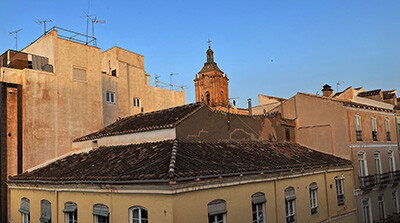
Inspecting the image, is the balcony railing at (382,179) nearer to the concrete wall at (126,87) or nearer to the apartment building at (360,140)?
the apartment building at (360,140)

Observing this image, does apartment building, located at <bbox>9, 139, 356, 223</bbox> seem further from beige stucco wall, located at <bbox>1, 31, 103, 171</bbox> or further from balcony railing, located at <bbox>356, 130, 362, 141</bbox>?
balcony railing, located at <bbox>356, 130, 362, 141</bbox>

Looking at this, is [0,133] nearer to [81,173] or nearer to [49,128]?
[49,128]

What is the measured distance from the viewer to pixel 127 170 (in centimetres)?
1357

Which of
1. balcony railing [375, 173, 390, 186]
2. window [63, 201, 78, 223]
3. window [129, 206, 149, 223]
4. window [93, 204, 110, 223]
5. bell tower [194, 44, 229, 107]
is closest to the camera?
window [129, 206, 149, 223]

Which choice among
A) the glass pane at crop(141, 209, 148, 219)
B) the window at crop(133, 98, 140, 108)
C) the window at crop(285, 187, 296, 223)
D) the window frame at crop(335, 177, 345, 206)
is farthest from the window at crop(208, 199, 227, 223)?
the window at crop(133, 98, 140, 108)

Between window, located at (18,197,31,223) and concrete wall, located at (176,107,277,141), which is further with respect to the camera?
window, located at (18,197,31,223)

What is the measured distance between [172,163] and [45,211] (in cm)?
821

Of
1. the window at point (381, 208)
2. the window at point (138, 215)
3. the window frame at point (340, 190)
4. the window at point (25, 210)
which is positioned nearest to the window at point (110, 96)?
the window at point (25, 210)

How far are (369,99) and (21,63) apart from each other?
27.2 m

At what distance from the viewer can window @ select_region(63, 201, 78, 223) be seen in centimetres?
1492

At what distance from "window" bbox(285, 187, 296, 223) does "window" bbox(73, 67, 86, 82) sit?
14707 mm

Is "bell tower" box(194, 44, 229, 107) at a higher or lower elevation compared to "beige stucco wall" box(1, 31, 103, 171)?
higher

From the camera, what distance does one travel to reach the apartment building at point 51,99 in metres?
18.5

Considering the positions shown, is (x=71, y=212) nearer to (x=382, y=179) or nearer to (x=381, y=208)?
(x=382, y=179)
